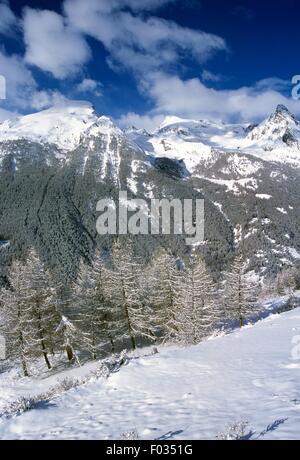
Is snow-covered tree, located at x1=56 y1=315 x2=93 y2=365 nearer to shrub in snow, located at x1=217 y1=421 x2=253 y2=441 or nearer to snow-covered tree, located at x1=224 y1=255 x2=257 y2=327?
snow-covered tree, located at x1=224 y1=255 x2=257 y2=327

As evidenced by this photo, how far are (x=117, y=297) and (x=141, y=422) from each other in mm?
28590

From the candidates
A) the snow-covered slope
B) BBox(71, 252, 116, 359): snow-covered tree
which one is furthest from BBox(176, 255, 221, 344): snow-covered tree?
the snow-covered slope

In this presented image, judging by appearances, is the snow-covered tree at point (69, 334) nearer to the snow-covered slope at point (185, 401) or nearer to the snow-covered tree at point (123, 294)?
the snow-covered tree at point (123, 294)

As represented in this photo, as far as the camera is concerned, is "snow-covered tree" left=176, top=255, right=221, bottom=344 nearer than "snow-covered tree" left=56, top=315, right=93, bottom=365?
No

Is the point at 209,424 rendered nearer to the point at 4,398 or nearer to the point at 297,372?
the point at 297,372

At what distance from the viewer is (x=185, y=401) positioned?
1189 centimetres

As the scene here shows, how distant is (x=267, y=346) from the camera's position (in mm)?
18062

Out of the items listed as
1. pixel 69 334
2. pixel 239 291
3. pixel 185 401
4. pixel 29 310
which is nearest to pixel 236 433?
pixel 185 401

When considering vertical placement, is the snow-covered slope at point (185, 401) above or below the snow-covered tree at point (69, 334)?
above

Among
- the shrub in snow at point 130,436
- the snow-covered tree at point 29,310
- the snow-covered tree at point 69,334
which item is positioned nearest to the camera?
the shrub in snow at point 130,436

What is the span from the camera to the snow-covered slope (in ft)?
31.5

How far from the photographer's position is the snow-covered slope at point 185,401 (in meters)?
9.61

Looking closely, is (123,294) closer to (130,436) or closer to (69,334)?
(69,334)

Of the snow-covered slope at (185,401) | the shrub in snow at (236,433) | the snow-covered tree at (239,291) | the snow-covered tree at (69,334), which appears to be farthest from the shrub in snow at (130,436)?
the snow-covered tree at (239,291)
